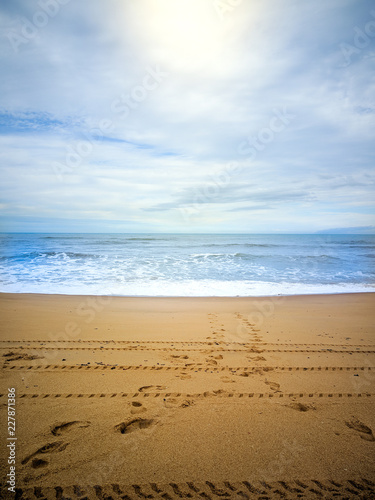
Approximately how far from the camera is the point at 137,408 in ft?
11.5

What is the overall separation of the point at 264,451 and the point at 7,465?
8.75 feet

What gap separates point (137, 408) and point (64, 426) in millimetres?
885

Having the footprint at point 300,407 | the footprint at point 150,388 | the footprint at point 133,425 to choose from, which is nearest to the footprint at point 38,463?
the footprint at point 133,425

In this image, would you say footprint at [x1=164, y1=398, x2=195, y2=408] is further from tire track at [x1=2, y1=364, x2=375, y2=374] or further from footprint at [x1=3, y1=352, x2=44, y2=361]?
footprint at [x1=3, y1=352, x2=44, y2=361]

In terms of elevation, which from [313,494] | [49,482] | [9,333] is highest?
[9,333]

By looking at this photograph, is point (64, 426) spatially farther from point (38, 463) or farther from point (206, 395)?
point (206, 395)

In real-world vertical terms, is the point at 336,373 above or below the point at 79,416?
below

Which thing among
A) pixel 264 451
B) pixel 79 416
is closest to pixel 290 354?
pixel 264 451

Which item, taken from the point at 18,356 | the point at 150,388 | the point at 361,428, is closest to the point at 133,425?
the point at 150,388

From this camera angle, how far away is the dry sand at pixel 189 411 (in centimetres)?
253

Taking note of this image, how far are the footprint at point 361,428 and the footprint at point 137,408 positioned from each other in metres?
2.57

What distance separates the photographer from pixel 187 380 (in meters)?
4.20

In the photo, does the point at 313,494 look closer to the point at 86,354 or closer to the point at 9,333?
the point at 86,354

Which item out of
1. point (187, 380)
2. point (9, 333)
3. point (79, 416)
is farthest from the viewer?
point (9, 333)
